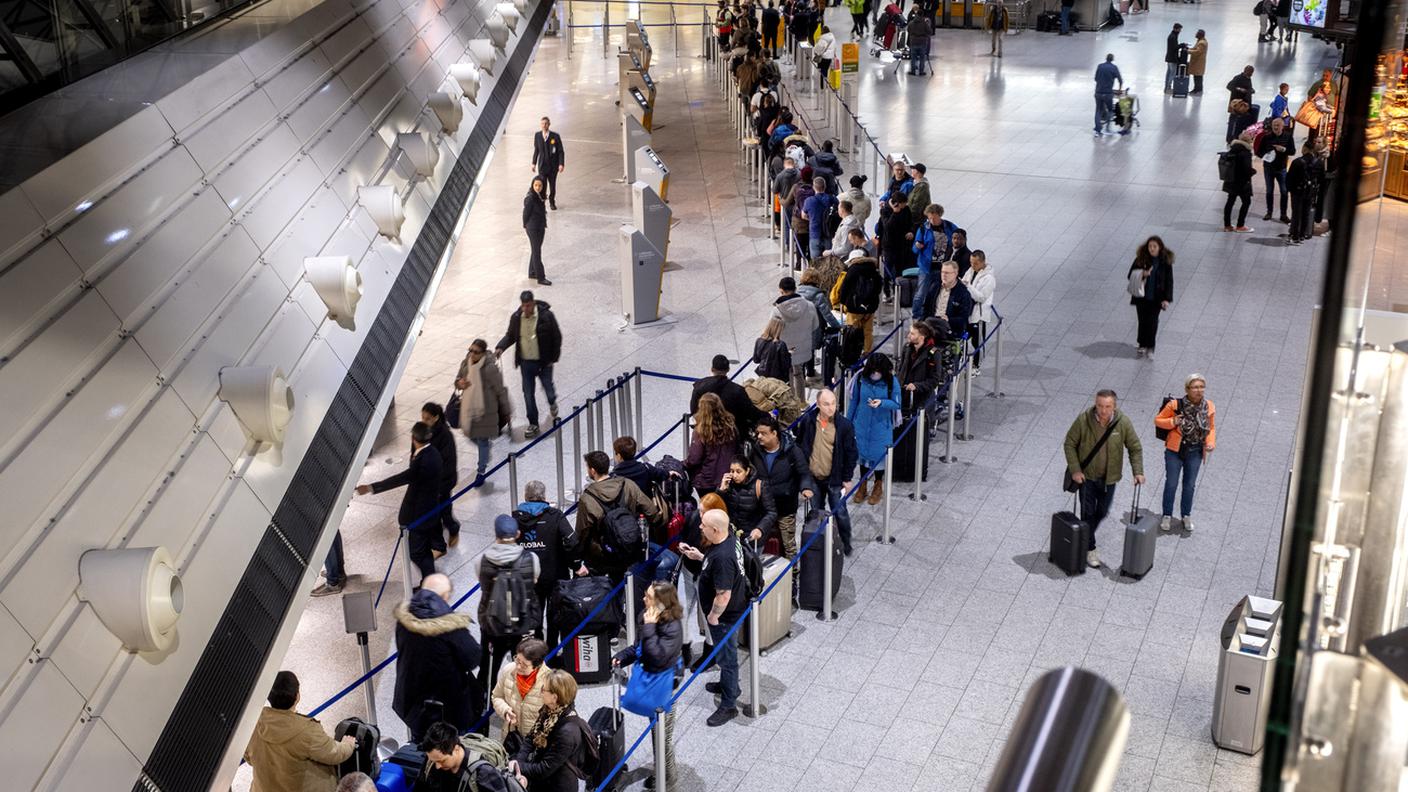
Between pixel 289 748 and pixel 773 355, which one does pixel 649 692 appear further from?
pixel 773 355

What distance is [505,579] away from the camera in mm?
9141

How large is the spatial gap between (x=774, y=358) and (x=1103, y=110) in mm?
17544

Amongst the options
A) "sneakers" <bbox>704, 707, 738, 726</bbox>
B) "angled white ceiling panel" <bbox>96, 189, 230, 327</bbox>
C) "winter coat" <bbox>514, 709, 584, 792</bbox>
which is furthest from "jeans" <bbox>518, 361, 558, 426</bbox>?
"angled white ceiling panel" <bbox>96, 189, 230, 327</bbox>

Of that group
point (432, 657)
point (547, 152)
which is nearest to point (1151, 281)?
point (432, 657)

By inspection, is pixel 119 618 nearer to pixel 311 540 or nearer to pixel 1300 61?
pixel 311 540

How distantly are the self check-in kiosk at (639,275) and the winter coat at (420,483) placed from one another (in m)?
6.75

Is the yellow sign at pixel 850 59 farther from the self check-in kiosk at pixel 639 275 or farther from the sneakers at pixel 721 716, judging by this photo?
the sneakers at pixel 721 716

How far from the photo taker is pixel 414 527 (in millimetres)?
11164

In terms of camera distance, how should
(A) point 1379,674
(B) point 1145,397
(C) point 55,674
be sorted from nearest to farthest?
(A) point 1379,674, (C) point 55,674, (B) point 1145,397

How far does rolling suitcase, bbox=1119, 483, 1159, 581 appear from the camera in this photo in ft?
36.6

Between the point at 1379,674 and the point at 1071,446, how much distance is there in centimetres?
1076

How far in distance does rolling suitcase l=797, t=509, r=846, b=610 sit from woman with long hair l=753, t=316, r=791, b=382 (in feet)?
9.47

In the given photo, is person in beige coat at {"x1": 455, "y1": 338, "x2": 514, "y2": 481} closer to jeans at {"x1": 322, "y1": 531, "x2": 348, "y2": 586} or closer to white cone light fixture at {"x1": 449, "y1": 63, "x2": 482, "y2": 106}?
jeans at {"x1": 322, "y1": 531, "x2": 348, "y2": 586}

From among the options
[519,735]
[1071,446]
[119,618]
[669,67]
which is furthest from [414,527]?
[669,67]
